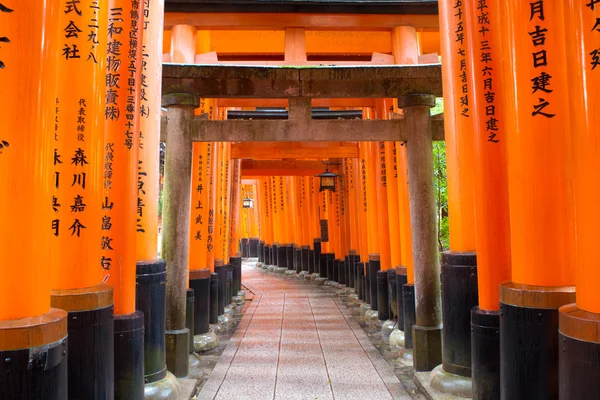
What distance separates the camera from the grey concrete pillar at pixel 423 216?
6.28 meters

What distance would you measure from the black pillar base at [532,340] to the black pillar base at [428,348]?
10.1 ft

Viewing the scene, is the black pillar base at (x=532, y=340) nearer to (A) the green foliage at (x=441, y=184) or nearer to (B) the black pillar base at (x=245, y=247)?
(A) the green foliage at (x=441, y=184)

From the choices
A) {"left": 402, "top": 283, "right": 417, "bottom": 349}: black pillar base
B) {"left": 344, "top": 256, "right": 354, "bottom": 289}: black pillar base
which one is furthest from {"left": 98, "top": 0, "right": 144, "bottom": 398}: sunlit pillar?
{"left": 344, "top": 256, "right": 354, "bottom": 289}: black pillar base

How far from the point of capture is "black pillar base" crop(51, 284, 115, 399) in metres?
3.19

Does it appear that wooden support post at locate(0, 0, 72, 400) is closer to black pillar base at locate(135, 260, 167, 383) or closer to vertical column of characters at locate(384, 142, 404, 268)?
black pillar base at locate(135, 260, 167, 383)

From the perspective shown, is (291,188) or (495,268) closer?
(495,268)

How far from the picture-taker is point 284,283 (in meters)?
17.6

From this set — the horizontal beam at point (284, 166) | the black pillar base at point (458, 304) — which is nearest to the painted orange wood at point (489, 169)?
the black pillar base at point (458, 304)

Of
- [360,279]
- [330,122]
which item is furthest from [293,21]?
[360,279]

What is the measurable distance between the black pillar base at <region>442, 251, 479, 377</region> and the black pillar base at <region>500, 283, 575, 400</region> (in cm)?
155

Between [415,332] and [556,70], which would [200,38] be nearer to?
[415,332]

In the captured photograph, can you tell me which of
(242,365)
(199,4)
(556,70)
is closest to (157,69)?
(199,4)

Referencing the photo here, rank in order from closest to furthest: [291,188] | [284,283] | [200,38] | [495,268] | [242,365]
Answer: [495,268], [242,365], [200,38], [284,283], [291,188]

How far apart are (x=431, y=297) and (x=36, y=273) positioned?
16.2ft
